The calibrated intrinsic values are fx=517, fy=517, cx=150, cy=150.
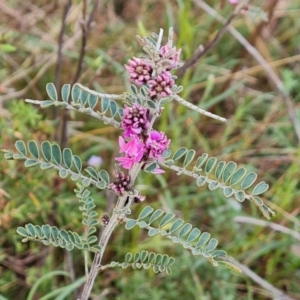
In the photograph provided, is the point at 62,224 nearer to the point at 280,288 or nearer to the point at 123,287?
the point at 123,287

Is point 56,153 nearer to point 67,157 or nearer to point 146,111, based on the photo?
point 67,157

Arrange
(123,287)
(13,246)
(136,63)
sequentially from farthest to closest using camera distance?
(13,246) < (123,287) < (136,63)

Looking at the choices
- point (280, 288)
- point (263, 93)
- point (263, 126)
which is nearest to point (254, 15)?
point (263, 126)

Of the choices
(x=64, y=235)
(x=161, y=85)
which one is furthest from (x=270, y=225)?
(x=161, y=85)

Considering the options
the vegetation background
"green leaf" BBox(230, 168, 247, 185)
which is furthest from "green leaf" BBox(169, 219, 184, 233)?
the vegetation background

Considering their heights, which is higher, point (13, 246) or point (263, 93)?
point (263, 93)

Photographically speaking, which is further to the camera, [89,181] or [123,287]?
[123,287]

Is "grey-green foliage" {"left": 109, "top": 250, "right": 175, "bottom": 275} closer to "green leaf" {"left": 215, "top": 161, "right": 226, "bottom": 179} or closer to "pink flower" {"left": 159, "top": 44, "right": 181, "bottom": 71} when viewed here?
"green leaf" {"left": 215, "top": 161, "right": 226, "bottom": 179}
